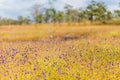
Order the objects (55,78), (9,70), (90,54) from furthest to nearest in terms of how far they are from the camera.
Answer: (90,54), (9,70), (55,78)

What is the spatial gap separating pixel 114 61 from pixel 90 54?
81cm

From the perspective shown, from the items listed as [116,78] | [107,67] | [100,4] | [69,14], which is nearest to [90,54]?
[107,67]

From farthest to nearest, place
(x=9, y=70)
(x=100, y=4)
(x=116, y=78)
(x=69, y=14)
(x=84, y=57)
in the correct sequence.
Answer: (x=69, y=14) < (x=100, y=4) < (x=84, y=57) < (x=9, y=70) < (x=116, y=78)

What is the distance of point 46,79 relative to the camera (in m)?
3.99

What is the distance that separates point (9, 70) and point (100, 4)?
208 feet

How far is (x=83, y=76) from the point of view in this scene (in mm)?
3979

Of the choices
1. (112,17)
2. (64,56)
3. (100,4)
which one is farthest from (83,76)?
(112,17)

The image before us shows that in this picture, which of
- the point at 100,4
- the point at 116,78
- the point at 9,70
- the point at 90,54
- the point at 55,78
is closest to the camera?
the point at 116,78

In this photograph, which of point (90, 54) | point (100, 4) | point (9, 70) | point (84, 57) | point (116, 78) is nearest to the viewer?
point (116, 78)

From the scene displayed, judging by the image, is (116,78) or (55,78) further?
(55,78)

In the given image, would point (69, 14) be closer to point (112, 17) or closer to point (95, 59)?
point (112, 17)

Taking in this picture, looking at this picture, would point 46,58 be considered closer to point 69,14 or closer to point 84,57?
point 84,57

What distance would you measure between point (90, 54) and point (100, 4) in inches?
2451

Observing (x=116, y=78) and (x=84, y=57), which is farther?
(x=84, y=57)
